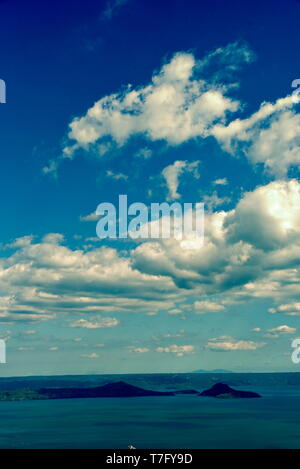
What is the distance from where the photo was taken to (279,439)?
14750cm

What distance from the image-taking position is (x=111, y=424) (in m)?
199

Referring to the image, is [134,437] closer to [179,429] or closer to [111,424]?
[179,429]
